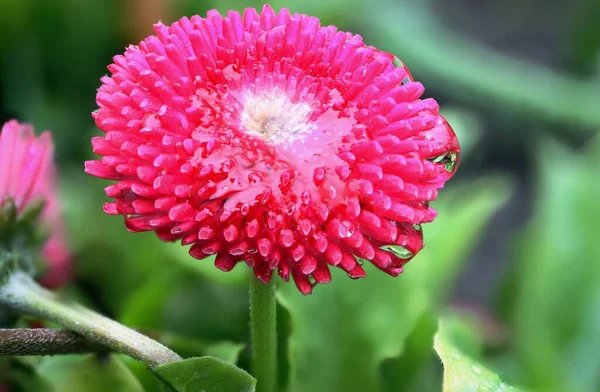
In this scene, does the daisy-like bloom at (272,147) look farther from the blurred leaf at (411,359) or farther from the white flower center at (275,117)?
the blurred leaf at (411,359)

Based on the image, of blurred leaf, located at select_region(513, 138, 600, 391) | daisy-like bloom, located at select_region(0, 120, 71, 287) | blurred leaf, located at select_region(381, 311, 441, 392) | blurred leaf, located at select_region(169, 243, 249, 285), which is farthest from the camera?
blurred leaf, located at select_region(513, 138, 600, 391)

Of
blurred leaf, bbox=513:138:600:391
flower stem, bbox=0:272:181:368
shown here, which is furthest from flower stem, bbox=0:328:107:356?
blurred leaf, bbox=513:138:600:391

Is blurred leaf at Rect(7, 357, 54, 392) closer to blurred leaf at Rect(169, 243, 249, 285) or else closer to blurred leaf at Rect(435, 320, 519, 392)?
blurred leaf at Rect(169, 243, 249, 285)

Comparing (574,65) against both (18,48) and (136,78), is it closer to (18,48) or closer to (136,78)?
(18,48)

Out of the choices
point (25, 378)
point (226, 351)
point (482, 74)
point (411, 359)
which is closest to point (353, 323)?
point (411, 359)

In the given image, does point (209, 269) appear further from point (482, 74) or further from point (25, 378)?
point (482, 74)

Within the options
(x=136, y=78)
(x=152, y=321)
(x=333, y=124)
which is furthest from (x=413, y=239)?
(x=152, y=321)
